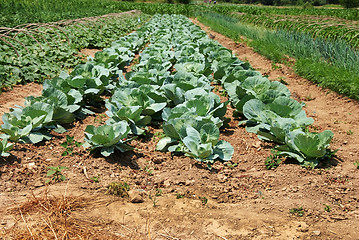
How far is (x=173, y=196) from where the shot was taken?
9.15 ft

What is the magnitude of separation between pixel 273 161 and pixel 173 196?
1.21 m

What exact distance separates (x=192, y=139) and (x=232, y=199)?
0.75 metres

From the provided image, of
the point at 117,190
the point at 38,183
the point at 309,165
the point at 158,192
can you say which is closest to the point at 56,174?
the point at 38,183

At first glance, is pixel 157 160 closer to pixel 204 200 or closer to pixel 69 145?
pixel 204 200

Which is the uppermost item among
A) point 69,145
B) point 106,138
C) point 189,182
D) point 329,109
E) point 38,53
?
point 38,53

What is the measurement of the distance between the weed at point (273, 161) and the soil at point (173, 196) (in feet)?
0.17

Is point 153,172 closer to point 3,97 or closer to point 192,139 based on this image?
point 192,139

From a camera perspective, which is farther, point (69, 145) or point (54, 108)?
point (54, 108)

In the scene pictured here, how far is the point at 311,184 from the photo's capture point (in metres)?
2.84

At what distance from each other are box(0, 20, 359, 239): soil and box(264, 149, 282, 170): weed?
0.17 feet

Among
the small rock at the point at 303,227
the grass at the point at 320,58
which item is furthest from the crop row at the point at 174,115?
the grass at the point at 320,58

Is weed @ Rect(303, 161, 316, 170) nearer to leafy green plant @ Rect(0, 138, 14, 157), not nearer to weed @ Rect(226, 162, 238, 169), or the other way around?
weed @ Rect(226, 162, 238, 169)

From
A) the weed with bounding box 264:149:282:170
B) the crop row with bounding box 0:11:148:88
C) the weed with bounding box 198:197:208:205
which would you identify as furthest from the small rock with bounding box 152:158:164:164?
the crop row with bounding box 0:11:148:88

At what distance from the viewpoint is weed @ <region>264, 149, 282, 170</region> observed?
3241mm
